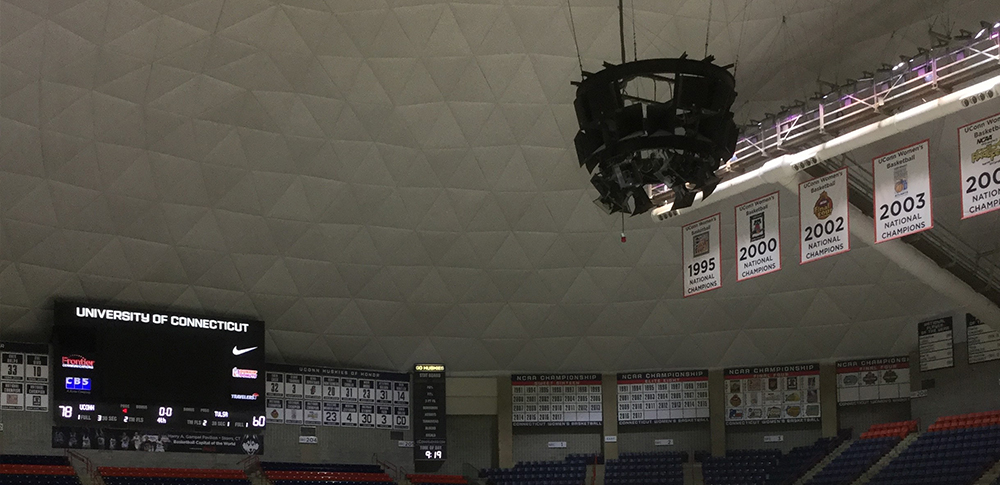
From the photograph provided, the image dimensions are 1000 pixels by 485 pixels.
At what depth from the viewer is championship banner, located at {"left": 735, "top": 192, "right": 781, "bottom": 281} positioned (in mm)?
26016

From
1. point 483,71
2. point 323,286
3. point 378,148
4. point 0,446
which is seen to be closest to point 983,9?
point 483,71

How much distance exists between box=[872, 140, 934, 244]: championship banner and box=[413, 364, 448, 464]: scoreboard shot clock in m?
18.5

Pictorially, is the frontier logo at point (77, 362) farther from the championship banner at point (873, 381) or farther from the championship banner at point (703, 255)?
the championship banner at point (873, 381)

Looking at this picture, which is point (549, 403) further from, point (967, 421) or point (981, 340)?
point (981, 340)

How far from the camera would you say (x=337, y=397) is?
37.6 meters

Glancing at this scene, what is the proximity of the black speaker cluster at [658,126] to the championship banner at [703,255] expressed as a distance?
12434 mm

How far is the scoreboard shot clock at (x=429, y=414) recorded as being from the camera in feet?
125

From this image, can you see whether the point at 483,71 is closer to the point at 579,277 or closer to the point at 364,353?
the point at 579,277

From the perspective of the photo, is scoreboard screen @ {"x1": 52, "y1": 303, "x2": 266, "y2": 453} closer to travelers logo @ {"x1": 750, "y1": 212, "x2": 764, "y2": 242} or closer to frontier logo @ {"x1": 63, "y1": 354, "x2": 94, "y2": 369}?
frontier logo @ {"x1": 63, "y1": 354, "x2": 94, "y2": 369}

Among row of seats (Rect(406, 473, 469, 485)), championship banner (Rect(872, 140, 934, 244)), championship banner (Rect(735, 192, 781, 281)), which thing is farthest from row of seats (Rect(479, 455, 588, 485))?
championship banner (Rect(872, 140, 934, 244))

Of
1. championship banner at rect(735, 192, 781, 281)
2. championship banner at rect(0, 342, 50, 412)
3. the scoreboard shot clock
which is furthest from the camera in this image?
the scoreboard shot clock

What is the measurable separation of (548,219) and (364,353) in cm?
805

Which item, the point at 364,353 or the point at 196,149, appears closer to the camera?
the point at 196,149

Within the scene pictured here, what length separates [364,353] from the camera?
3819 centimetres
